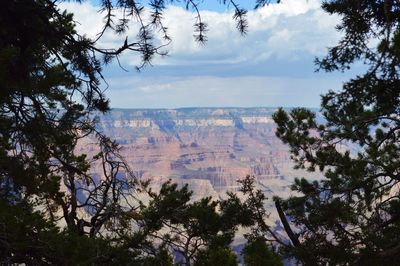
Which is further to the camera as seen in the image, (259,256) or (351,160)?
(351,160)

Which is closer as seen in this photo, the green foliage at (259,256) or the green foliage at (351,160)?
the green foliage at (259,256)

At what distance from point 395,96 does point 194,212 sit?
3.74m

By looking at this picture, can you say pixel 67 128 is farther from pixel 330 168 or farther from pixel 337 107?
pixel 330 168

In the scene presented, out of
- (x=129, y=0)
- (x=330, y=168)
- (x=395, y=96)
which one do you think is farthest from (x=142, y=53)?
(x=330, y=168)

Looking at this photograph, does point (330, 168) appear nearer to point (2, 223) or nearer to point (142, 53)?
point (142, 53)

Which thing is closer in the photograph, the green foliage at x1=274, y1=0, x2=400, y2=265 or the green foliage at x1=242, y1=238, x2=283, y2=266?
the green foliage at x1=242, y1=238, x2=283, y2=266

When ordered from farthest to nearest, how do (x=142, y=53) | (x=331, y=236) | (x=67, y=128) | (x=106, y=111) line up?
(x=331, y=236)
(x=67, y=128)
(x=106, y=111)
(x=142, y=53)

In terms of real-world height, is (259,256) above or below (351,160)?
below

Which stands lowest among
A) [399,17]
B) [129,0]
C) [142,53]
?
[142,53]

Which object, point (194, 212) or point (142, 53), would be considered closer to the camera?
point (142, 53)

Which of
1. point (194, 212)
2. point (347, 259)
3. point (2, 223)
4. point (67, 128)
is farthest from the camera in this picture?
point (194, 212)

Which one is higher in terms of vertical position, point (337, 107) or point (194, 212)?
point (337, 107)

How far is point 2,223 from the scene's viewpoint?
3.61m

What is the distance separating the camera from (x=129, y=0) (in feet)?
13.0
